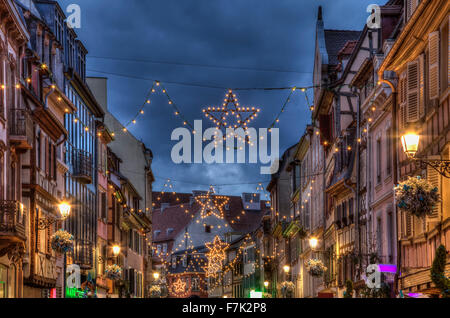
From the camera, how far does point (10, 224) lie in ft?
71.2

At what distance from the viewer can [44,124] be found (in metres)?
30.7

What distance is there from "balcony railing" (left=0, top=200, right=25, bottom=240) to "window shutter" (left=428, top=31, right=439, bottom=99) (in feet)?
35.7

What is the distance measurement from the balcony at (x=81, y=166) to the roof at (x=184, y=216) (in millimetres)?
74066

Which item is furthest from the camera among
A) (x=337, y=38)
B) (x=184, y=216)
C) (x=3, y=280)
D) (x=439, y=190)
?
(x=184, y=216)

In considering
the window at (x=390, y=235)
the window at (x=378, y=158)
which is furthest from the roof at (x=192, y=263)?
the window at (x=390, y=235)

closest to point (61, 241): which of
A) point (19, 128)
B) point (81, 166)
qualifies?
point (19, 128)

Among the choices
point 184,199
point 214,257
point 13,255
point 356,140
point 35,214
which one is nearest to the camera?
point 13,255

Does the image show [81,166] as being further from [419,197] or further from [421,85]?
[419,197]

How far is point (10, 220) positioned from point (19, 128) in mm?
4602

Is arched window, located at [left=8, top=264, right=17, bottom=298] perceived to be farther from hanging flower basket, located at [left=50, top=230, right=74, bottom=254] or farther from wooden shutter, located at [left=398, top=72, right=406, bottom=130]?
wooden shutter, located at [left=398, top=72, right=406, bottom=130]

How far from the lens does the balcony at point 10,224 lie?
842 inches

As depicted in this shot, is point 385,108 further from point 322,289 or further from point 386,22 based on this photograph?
point 322,289

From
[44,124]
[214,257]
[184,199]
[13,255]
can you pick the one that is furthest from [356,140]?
[184,199]
